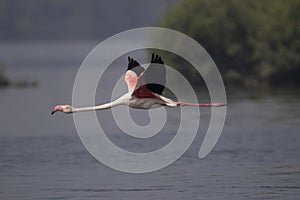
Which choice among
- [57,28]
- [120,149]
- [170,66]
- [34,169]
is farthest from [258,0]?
[57,28]

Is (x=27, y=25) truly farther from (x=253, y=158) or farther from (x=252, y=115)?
(x=253, y=158)

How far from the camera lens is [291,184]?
1792 centimetres

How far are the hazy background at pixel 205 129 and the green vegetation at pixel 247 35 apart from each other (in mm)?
39

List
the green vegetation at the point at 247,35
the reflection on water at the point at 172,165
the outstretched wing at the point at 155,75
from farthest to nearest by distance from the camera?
the green vegetation at the point at 247,35 < the reflection on water at the point at 172,165 < the outstretched wing at the point at 155,75

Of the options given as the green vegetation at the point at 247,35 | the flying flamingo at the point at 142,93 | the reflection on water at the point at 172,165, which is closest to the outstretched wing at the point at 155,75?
the flying flamingo at the point at 142,93

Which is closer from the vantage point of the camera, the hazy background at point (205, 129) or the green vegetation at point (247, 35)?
the hazy background at point (205, 129)

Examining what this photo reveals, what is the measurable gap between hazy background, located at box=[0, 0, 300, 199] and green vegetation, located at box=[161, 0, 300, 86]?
0.13 ft

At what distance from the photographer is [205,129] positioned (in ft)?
85.4

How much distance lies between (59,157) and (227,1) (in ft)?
77.5

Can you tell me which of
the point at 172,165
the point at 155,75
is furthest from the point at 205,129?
→ the point at 155,75

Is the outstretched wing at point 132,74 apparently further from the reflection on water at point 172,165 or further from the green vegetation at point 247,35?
the green vegetation at point 247,35

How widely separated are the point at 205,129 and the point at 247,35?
18705mm

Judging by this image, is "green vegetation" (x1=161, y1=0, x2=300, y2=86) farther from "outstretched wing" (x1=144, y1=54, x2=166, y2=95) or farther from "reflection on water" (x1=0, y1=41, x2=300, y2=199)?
"outstretched wing" (x1=144, y1=54, x2=166, y2=95)

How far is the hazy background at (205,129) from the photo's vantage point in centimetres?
1811
